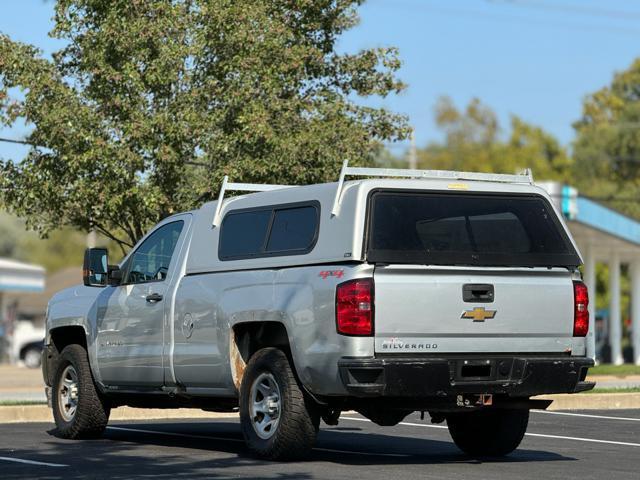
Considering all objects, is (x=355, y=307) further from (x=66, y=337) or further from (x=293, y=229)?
(x=66, y=337)

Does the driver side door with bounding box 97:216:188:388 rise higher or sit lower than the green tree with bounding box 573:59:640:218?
lower

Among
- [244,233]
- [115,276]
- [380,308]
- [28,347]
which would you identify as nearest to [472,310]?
[380,308]

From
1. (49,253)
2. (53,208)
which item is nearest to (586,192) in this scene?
(49,253)

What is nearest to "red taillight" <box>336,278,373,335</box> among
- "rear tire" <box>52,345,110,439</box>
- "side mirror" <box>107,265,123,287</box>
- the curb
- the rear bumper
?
the rear bumper

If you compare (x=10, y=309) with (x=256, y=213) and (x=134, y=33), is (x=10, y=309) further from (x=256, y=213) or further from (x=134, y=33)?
(x=256, y=213)

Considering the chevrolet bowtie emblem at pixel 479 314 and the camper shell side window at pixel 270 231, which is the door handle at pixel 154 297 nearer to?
the camper shell side window at pixel 270 231

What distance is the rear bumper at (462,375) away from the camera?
34.6 ft

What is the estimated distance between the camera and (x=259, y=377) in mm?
11539

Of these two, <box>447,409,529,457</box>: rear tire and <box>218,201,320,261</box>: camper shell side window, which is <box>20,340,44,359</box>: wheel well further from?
<box>447,409,529,457</box>: rear tire

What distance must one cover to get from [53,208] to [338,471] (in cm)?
1007

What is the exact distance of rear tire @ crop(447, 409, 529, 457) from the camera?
39.7ft

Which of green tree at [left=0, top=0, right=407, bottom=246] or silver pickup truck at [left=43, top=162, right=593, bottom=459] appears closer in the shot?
silver pickup truck at [left=43, top=162, right=593, bottom=459]

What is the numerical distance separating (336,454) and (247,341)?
4.08 ft

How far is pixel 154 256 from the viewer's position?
13.4 meters
